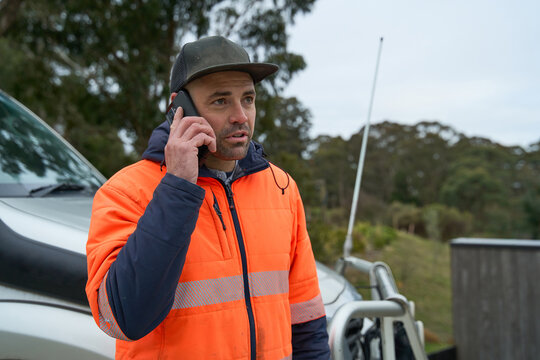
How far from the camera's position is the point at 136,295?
1.30 meters

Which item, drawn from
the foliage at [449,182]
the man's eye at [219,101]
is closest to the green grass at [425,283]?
the man's eye at [219,101]

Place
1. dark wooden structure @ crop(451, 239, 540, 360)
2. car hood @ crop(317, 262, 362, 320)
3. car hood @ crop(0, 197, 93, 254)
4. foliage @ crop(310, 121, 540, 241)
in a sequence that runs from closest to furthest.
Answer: car hood @ crop(0, 197, 93, 254), car hood @ crop(317, 262, 362, 320), dark wooden structure @ crop(451, 239, 540, 360), foliage @ crop(310, 121, 540, 241)

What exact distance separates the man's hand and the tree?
8.18m

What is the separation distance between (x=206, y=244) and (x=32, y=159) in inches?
61.9

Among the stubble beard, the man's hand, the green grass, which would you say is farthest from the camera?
the green grass

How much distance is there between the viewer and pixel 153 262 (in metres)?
1.31

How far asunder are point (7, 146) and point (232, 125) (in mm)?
1548

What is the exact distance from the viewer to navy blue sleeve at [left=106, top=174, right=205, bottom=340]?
1306mm

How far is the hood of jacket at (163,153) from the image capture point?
5.35 ft

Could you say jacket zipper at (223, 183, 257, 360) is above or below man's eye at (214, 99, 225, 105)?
below

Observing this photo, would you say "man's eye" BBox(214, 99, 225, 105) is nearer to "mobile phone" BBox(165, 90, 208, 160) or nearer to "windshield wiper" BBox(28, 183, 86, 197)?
"mobile phone" BBox(165, 90, 208, 160)

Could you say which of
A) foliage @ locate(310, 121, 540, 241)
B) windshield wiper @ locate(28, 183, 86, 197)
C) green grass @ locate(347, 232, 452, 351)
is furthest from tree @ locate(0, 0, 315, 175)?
foliage @ locate(310, 121, 540, 241)

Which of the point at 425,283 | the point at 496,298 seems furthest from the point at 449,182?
the point at 496,298

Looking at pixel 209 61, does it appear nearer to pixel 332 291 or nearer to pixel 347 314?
pixel 347 314
